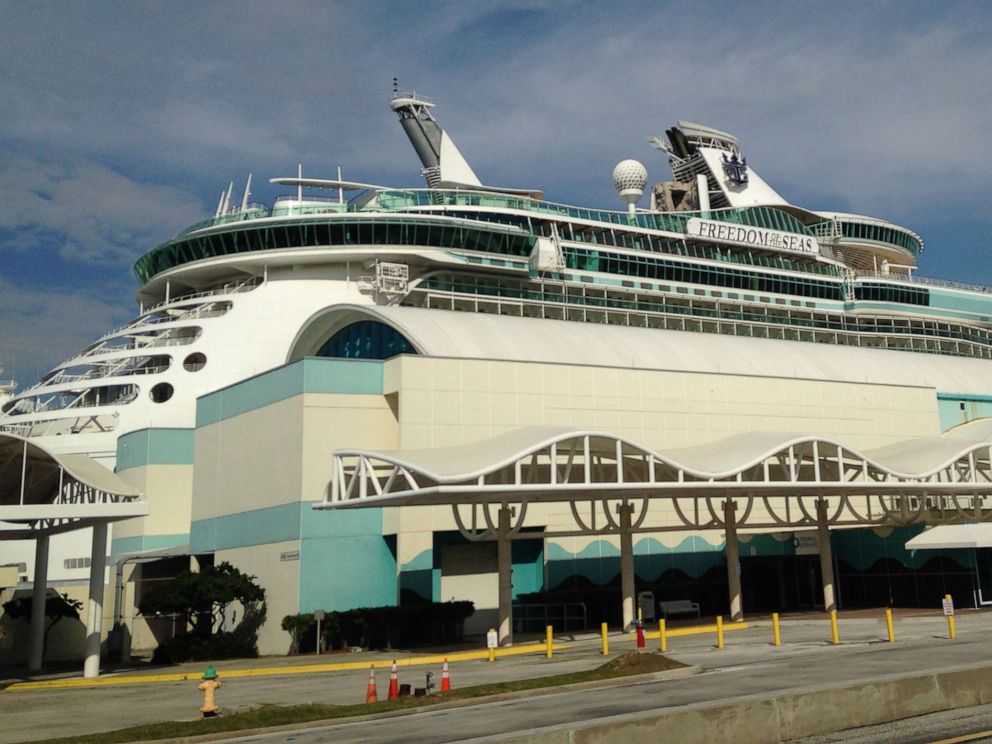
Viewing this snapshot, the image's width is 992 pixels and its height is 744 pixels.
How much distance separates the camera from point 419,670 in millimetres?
29188

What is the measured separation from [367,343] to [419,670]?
20974mm

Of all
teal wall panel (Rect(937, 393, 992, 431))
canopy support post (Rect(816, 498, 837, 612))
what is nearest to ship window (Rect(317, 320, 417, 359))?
canopy support post (Rect(816, 498, 837, 612))

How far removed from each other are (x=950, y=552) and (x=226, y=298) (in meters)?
39.2

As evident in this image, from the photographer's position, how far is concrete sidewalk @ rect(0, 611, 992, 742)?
22000 mm

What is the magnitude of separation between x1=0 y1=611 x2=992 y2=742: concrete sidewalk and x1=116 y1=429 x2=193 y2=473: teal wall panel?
1509 cm

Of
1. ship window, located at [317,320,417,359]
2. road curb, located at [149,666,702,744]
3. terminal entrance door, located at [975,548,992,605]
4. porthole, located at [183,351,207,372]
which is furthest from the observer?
porthole, located at [183,351,207,372]

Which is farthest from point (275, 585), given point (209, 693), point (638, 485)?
point (209, 693)

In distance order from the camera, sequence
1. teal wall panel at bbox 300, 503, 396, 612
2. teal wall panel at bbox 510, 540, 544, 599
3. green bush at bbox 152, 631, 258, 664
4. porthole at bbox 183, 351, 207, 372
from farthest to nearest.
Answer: porthole at bbox 183, 351, 207, 372, teal wall panel at bbox 510, 540, 544, 599, teal wall panel at bbox 300, 503, 396, 612, green bush at bbox 152, 631, 258, 664

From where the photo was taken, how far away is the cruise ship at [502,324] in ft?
140

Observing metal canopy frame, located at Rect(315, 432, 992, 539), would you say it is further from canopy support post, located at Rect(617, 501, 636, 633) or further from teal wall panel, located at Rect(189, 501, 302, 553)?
teal wall panel, located at Rect(189, 501, 302, 553)

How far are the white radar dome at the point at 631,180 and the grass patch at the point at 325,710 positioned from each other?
59978mm

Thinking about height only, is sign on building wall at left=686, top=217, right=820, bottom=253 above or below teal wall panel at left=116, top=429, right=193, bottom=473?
above

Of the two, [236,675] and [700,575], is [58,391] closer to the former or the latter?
[236,675]

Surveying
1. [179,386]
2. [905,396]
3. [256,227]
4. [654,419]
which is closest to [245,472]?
[179,386]
